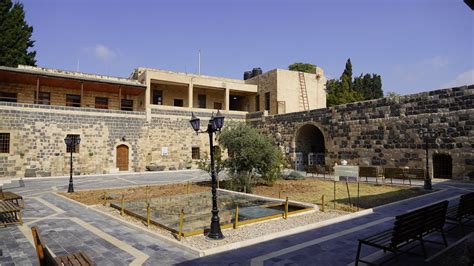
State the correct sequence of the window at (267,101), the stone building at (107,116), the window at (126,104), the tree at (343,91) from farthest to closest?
the tree at (343,91), the window at (267,101), the window at (126,104), the stone building at (107,116)

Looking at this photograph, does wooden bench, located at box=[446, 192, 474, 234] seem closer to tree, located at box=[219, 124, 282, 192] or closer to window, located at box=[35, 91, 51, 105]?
tree, located at box=[219, 124, 282, 192]

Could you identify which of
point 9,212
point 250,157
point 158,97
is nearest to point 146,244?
point 9,212

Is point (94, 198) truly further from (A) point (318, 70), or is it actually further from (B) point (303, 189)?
(A) point (318, 70)

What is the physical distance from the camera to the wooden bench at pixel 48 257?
133 inches

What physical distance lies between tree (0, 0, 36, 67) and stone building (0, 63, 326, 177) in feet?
28.7

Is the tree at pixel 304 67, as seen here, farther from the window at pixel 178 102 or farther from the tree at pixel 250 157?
the tree at pixel 250 157

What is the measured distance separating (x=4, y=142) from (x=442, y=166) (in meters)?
26.2

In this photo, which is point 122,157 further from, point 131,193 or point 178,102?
point 131,193

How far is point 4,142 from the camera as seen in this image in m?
19.3

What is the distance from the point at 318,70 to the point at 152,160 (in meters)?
21.4

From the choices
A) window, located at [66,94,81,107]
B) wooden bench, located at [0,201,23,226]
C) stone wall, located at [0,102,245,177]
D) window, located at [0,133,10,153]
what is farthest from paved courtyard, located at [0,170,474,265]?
window, located at [66,94,81,107]

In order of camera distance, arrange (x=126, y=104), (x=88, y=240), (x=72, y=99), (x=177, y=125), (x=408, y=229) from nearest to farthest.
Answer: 1. (x=408, y=229)
2. (x=88, y=240)
3. (x=72, y=99)
4. (x=177, y=125)
5. (x=126, y=104)

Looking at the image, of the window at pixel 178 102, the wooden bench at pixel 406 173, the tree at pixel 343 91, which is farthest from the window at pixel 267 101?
the wooden bench at pixel 406 173

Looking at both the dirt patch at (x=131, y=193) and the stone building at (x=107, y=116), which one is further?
the stone building at (x=107, y=116)
